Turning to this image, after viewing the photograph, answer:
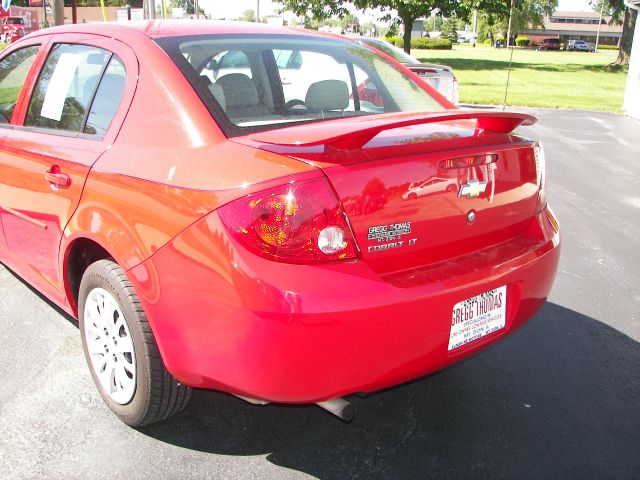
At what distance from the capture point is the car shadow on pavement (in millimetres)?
2676

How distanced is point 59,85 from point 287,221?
176cm

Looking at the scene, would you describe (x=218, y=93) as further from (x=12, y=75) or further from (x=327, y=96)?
(x=12, y=75)

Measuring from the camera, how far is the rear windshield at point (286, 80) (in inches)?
108

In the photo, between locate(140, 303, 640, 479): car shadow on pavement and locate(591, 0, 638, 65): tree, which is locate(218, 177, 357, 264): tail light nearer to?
locate(140, 303, 640, 479): car shadow on pavement

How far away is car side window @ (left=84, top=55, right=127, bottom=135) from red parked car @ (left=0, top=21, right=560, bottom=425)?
0.04 feet

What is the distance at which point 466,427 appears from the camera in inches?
116

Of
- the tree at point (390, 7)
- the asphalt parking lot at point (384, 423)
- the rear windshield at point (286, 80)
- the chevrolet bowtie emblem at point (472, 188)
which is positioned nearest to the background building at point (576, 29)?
the tree at point (390, 7)

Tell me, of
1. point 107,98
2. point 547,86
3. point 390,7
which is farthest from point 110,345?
point 390,7

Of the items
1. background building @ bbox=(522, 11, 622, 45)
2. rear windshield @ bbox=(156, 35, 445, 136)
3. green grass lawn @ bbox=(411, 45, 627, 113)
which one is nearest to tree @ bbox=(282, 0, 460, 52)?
green grass lawn @ bbox=(411, 45, 627, 113)

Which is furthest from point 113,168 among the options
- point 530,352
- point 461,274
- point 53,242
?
point 530,352

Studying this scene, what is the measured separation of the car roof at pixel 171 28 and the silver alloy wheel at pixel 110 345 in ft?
3.85

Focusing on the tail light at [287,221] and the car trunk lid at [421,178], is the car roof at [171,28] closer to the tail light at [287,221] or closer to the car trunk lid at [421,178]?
the car trunk lid at [421,178]

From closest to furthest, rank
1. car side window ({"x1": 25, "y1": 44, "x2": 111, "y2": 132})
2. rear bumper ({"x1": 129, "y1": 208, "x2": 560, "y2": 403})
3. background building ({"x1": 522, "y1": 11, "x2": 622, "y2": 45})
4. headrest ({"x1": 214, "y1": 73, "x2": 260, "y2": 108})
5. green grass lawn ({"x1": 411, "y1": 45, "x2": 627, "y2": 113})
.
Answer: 1. rear bumper ({"x1": 129, "y1": 208, "x2": 560, "y2": 403})
2. headrest ({"x1": 214, "y1": 73, "x2": 260, "y2": 108})
3. car side window ({"x1": 25, "y1": 44, "x2": 111, "y2": 132})
4. green grass lawn ({"x1": 411, "y1": 45, "x2": 627, "y2": 113})
5. background building ({"x1": 522, "y1": 11, "x2": 622, "y2": 45})

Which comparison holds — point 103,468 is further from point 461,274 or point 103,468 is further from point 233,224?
point 461,274
